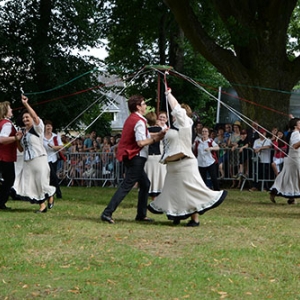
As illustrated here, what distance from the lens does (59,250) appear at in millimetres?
8430

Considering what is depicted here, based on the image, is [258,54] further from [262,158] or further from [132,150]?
[132,150]

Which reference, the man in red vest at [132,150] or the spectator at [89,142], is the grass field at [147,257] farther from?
the spectator at [89,142]

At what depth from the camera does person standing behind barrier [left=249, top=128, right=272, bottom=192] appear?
19.6m

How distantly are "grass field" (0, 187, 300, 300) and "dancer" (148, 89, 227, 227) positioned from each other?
0.93 feet

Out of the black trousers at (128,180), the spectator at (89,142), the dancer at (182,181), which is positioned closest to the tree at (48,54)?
the spectator at (89,142)

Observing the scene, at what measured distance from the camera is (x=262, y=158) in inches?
776

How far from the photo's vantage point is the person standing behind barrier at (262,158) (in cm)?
1958

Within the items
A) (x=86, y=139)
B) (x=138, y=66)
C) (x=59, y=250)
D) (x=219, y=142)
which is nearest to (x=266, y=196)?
(x=219, y=142)

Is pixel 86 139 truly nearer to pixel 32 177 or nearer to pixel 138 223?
pixel 32 177

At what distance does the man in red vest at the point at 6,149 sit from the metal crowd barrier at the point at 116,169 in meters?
8.44

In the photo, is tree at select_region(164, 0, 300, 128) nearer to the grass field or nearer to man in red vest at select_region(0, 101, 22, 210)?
the grass field

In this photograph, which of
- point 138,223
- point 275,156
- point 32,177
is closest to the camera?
point 138,223

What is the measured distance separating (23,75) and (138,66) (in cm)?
740

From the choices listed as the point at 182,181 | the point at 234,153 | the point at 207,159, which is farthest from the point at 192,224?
the point at 234,153
